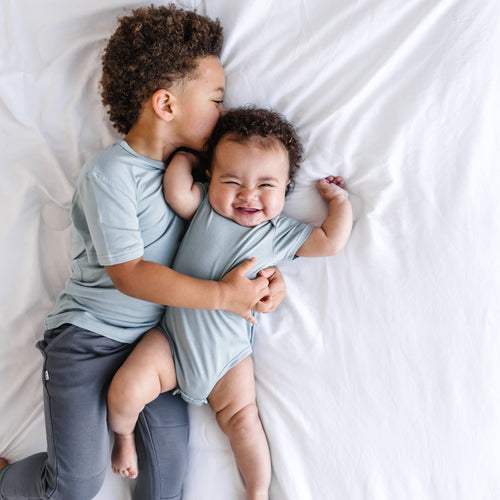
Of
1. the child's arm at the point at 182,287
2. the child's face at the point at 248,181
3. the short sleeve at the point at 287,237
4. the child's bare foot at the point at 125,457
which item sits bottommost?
the child's bare foot at the point at 125,457

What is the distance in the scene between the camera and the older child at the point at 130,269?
953 mm

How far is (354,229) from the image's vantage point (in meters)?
1.04

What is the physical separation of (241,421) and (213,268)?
362 millimetres

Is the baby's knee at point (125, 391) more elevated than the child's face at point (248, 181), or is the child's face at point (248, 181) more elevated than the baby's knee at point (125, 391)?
the child's face at point (248, 181)

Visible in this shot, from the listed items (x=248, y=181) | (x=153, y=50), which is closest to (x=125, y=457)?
(x=248, y=181)

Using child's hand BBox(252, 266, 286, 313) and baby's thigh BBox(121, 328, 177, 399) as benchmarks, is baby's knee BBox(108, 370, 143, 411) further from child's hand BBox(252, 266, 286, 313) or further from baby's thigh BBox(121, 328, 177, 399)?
child's hand BBox(252, 266, 286, 313)

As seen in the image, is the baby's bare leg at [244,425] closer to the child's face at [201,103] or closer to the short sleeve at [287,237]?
the short sleeve at [287,237]

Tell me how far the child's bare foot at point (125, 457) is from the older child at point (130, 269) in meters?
0.03

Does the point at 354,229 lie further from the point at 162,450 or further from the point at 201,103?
the point at 162,450

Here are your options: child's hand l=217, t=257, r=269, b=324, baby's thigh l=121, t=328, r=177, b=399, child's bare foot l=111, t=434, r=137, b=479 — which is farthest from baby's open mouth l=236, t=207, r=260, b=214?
child's bare foot l=111, t=434, r=137, b=479

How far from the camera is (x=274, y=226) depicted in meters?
1.04

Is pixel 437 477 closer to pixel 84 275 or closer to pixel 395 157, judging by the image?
pixel 395 157

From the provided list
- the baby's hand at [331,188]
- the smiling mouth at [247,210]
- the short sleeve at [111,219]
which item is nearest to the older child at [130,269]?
the short sleeve at [111,219]

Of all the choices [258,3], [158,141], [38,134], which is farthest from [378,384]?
[38,134]
